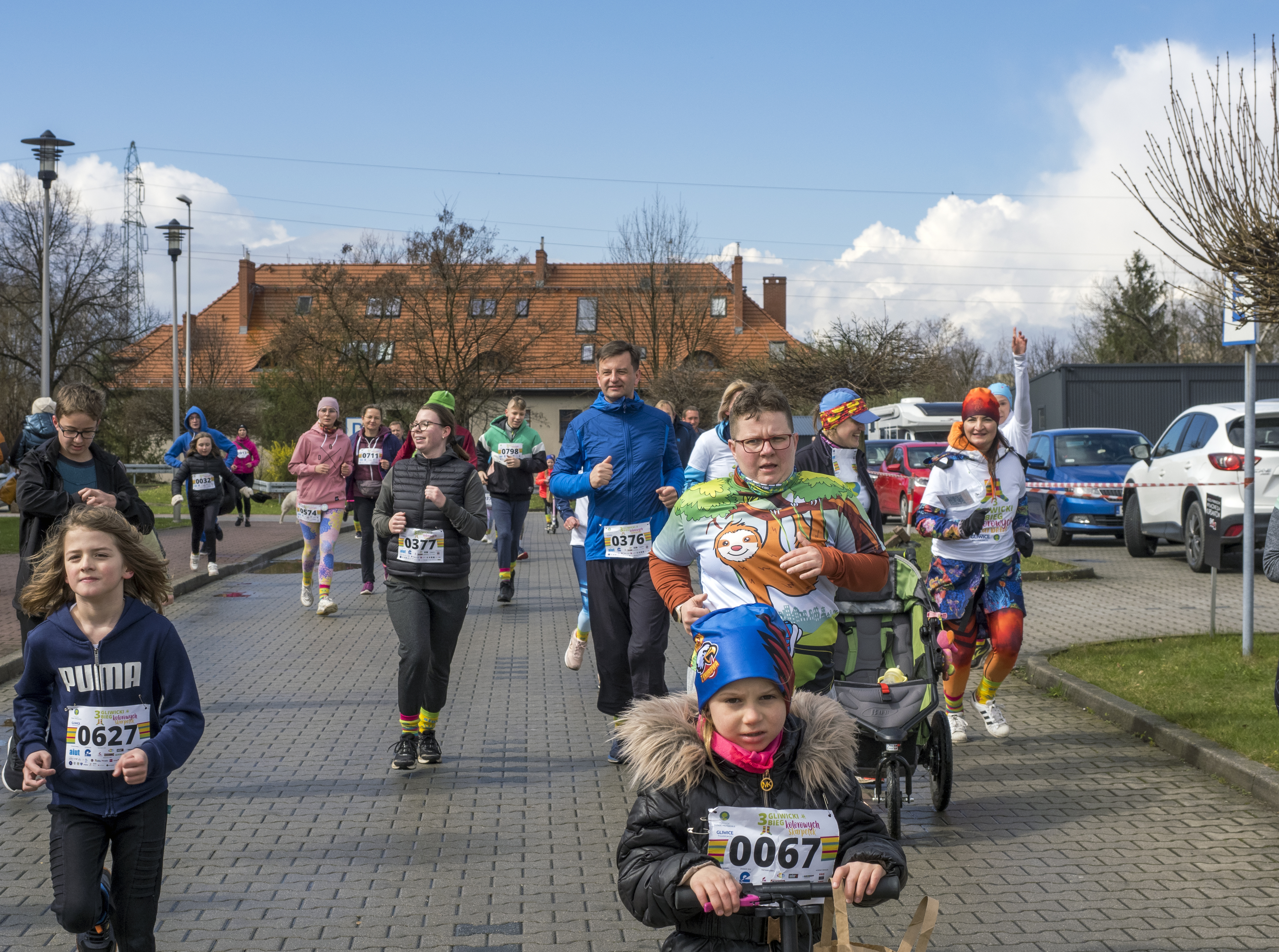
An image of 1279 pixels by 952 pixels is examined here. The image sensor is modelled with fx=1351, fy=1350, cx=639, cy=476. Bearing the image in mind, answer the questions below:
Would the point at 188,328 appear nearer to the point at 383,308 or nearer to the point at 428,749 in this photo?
the point at 383,308

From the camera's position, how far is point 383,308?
41375 millimetres

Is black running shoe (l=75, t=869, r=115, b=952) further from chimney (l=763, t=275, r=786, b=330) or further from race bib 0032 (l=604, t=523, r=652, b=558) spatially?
chimney (l=763, t=275, r=786, b=330)

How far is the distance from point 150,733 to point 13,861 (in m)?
2.09

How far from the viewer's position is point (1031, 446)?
2255cm

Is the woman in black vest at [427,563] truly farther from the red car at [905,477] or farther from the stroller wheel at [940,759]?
the red car at [905,477]

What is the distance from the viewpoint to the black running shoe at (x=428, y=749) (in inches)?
288

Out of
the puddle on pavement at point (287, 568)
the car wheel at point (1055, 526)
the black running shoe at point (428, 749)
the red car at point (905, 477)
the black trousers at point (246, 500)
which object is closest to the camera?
the black running shoe at point (428, 749)

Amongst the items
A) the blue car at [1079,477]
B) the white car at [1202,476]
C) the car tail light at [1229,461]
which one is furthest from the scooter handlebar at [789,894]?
the blue car at [1079,477]

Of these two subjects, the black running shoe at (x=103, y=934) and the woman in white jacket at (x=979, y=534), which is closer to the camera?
the black running shoe at (x=103, y=934)

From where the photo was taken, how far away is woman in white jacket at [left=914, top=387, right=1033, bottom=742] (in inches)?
296

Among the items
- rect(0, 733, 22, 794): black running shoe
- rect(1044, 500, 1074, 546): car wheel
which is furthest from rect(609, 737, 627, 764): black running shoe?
rect(1044, 500, 1074, 546): car wheel

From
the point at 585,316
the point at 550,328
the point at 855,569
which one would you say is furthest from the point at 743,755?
the point at 585,316

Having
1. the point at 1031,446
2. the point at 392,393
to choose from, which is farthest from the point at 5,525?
the point at 1031,446

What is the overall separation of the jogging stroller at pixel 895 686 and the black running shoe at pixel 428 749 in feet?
7.96
